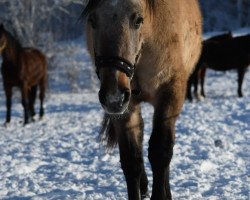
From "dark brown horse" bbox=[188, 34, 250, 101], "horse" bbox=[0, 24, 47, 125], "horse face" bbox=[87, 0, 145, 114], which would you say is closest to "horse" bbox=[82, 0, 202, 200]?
"horse face" bbox=[87, 0, 145, 114]

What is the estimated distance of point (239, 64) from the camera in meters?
11.8

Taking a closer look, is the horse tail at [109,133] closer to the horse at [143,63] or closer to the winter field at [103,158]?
the winter field at [103,158]

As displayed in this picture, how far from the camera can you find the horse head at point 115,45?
2213 millimetres

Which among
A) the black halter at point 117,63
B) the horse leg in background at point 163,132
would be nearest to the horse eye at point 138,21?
the black halter at point 117,63

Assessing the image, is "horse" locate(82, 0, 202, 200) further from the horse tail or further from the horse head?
the horse tail

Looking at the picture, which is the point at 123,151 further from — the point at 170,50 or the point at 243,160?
the point at 243,160

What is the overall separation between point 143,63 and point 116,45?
64 cm

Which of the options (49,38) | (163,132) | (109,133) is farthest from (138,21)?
(49,38)

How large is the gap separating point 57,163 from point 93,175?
816mm

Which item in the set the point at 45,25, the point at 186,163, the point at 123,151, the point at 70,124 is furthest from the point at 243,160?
the point at 45,25

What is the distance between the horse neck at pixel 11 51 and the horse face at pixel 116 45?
6.75m

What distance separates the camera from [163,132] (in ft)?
9.85

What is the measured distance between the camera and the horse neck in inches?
343

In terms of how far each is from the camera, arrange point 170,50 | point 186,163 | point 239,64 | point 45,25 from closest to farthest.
→ 1. point 170,50
2. point 186,163
3. point 239,64
4. point 45,25
